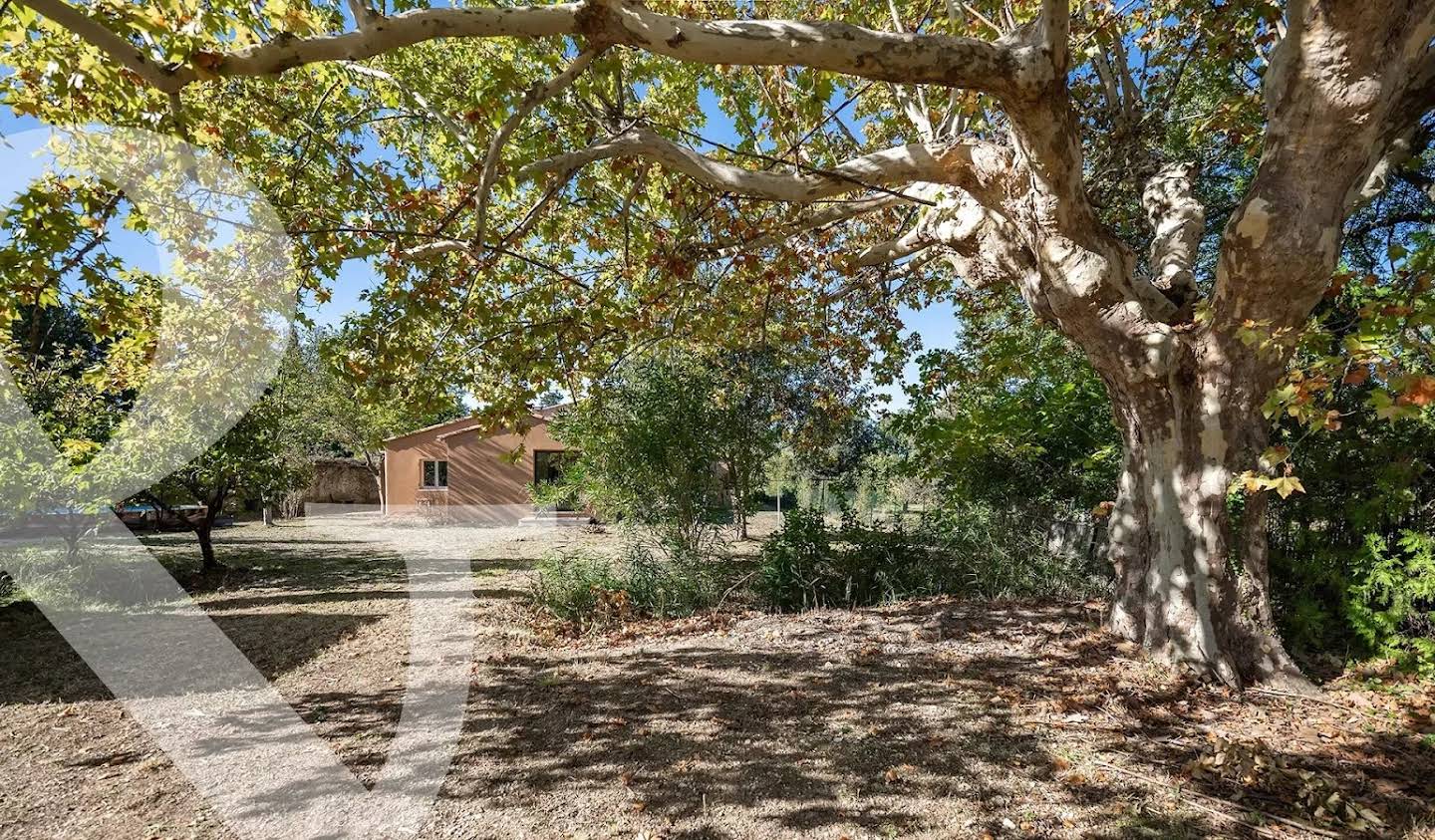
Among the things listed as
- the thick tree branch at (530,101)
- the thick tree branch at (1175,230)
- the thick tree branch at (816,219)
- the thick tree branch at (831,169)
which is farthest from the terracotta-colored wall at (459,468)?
the thick tree branch at (1175,230)

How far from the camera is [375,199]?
6.06 meters

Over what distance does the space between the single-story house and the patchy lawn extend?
1668cm

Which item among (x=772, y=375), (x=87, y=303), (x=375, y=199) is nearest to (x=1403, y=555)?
(x=375, y=199)

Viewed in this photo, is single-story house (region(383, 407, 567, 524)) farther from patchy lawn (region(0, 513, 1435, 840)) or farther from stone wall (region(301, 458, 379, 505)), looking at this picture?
patchy lawn (region(0, 513, 1435, 840))

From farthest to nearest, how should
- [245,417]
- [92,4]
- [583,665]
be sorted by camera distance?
[245,417]
[583,665]
[92,4]

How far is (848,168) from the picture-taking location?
4.51 metres

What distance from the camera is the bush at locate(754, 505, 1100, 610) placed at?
7320mm

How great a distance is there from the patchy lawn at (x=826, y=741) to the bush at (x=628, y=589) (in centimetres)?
78

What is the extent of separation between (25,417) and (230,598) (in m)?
3.70

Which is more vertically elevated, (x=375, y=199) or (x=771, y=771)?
(x=375, y=199)

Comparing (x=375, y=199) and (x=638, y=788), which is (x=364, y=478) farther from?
(x=638, y=788)

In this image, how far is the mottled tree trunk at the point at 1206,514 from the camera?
14.4ft

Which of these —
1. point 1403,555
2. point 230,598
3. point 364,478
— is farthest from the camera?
point 364,478

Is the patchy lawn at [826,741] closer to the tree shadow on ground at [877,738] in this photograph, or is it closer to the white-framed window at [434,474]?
the tree shadow on ground at [877,738]
